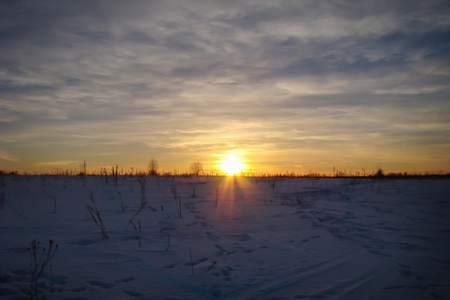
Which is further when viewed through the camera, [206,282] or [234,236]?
[234,236]

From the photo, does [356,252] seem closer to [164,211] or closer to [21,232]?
[164,211]

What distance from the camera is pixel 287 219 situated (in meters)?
5.63

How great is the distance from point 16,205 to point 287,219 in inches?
228

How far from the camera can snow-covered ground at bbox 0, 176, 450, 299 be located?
280cm

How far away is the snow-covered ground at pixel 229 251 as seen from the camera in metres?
2.80

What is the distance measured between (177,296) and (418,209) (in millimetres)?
6003

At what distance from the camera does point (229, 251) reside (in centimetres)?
385

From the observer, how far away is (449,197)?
23.7 feet

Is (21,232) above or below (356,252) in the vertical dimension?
above

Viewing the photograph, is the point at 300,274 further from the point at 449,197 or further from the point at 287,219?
the point at 449,197

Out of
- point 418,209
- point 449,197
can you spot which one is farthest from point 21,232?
point 449,197

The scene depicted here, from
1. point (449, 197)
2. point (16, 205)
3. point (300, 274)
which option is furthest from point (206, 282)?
point (449, 197)

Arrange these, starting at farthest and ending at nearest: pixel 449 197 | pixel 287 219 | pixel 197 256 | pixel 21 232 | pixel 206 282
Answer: pixel 449 197 < pixel 287 219 < pixel 21 232 < pixel 197 256 < pixel 206 282

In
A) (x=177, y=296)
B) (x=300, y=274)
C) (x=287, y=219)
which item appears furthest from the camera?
(x=287, y=219)
